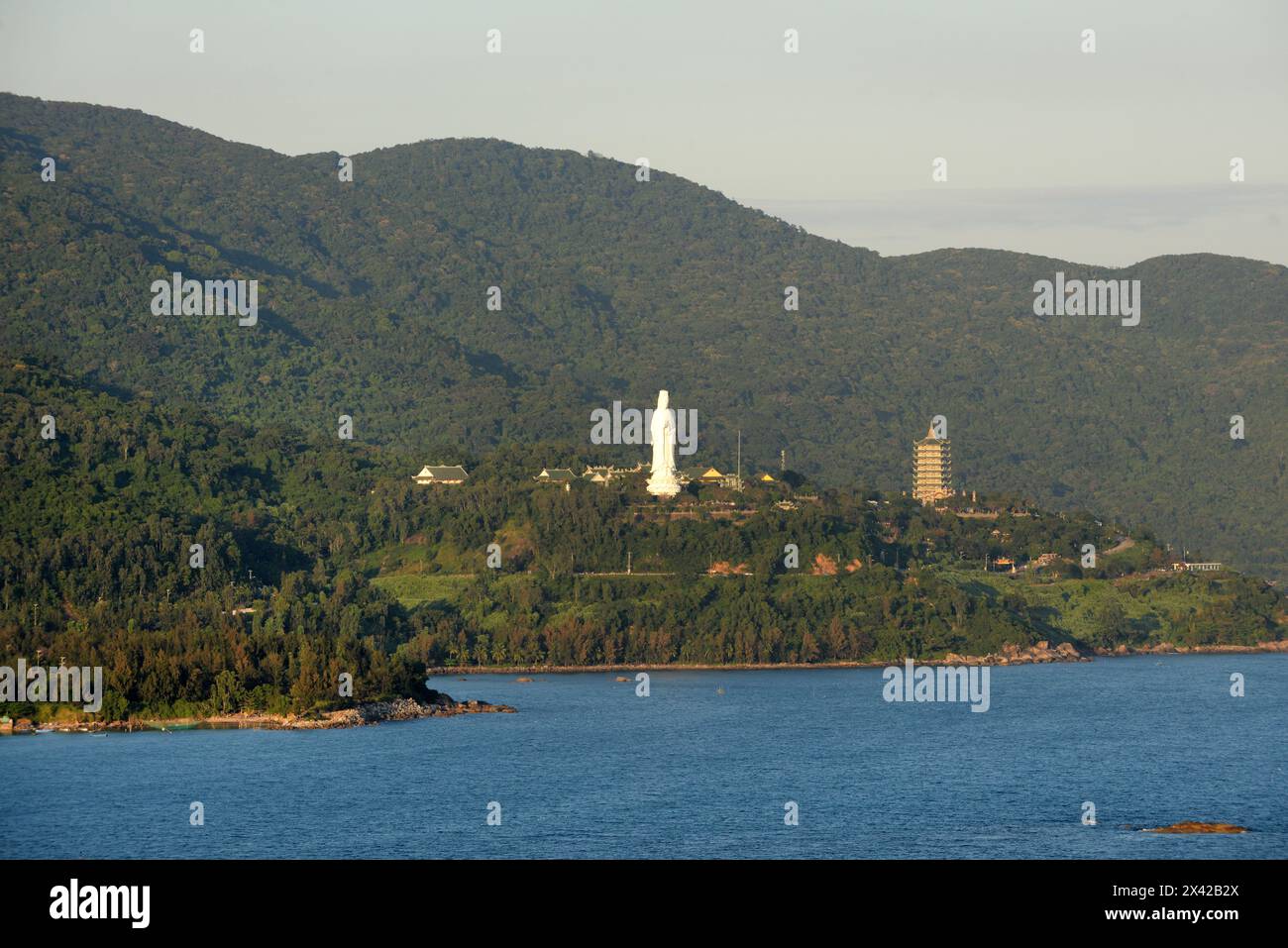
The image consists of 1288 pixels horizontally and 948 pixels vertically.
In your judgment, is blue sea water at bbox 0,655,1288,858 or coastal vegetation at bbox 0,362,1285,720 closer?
blue sea water at bbox 0,655,1288,858

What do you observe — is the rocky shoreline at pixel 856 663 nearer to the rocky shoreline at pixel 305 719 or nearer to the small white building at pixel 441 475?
the rocky shoreline at pixel 305 719

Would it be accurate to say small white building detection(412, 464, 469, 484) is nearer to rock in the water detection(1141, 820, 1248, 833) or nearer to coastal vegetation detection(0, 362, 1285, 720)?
coastal vegetation detection(0, 362, 1285, 720)

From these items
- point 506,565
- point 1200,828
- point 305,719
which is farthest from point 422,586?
point 1200,828

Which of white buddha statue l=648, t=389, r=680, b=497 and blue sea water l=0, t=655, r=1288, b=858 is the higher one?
white buddha statue l=648, t=389, r=680, b=497

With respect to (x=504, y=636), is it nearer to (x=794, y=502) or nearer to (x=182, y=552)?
(x=182, y=552)

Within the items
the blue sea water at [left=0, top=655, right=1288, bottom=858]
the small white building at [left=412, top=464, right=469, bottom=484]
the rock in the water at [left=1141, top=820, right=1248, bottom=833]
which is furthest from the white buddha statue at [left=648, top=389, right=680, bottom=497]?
the rock in the water at [left=1141, top=820, right=1248, bottom=833]

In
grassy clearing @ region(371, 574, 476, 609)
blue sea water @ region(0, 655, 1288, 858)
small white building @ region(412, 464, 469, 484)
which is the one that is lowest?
blue sea water @ region(0, 655, 1288, 858)
